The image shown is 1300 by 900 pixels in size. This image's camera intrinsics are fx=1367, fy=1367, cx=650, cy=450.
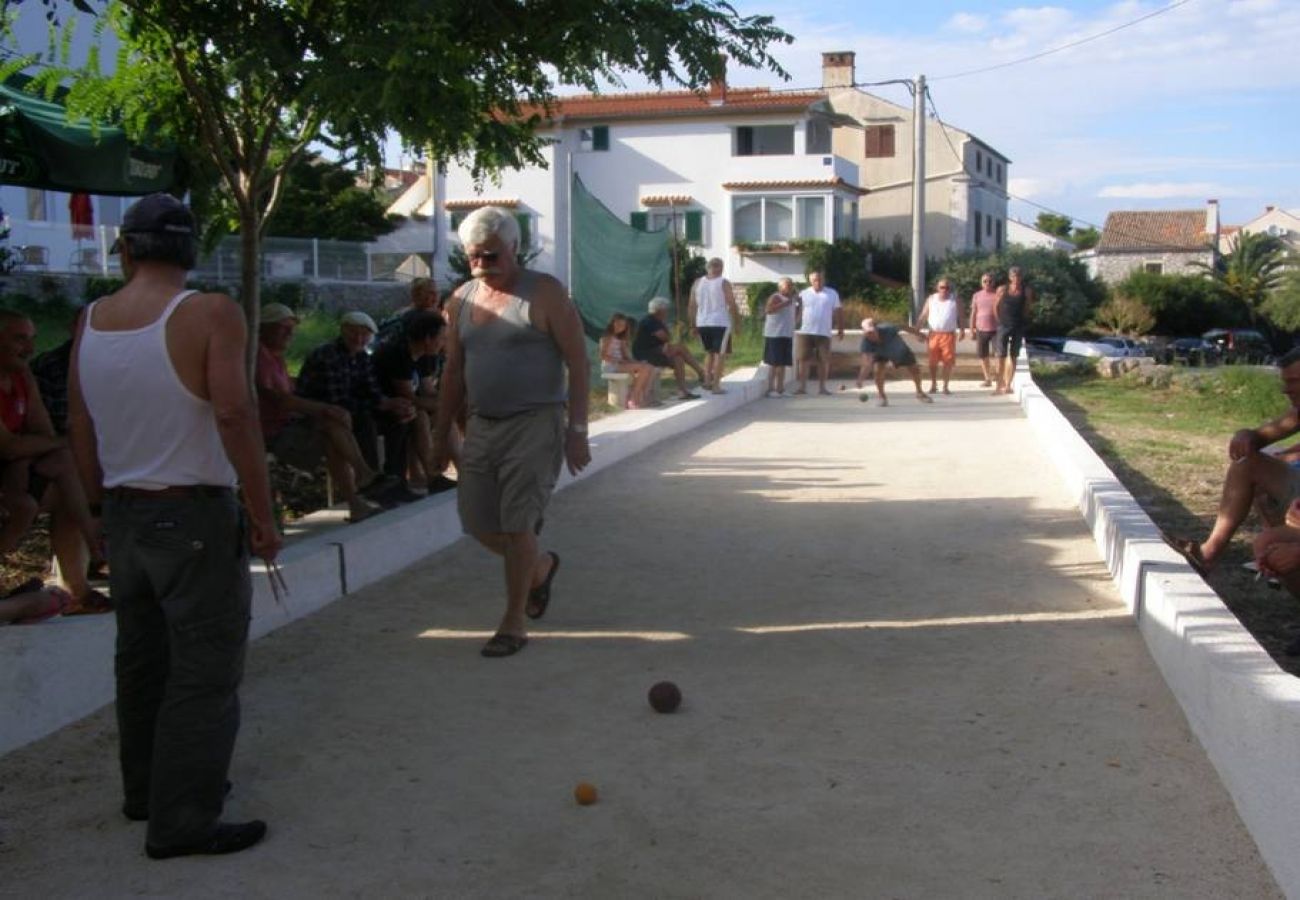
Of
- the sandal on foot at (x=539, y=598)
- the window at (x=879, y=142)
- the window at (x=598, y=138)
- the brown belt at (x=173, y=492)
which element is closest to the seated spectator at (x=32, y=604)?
the brown belt at (x=173, y=492)

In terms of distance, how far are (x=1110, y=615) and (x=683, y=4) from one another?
3.63m

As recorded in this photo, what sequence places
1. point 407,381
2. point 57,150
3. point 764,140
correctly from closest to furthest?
point 57,150, point 407,381, point 764,140

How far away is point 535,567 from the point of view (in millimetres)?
6168

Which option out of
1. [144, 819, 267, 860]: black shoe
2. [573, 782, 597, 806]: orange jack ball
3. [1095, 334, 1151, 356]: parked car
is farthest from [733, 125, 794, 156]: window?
[144, 819, 267, 860]: black shoe

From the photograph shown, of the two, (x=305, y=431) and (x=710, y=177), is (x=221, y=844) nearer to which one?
(x=305, y=431)

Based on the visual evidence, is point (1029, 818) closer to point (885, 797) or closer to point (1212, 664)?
point (885, 797)

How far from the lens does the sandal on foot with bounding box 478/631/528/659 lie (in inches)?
226

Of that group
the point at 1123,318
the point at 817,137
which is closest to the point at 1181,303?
the point at 1123,318

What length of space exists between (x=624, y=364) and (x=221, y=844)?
10.8 metres

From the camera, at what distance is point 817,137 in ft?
167

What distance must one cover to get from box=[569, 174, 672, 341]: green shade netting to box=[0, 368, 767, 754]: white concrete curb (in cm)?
561

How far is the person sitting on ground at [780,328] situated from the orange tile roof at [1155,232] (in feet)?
253

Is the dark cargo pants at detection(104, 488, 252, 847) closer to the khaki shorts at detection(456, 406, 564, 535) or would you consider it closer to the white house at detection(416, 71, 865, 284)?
the khaki shorts at detection(456, 406, 564, 535)

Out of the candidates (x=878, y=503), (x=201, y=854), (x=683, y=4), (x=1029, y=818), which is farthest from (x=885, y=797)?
(x=878, y=503)
